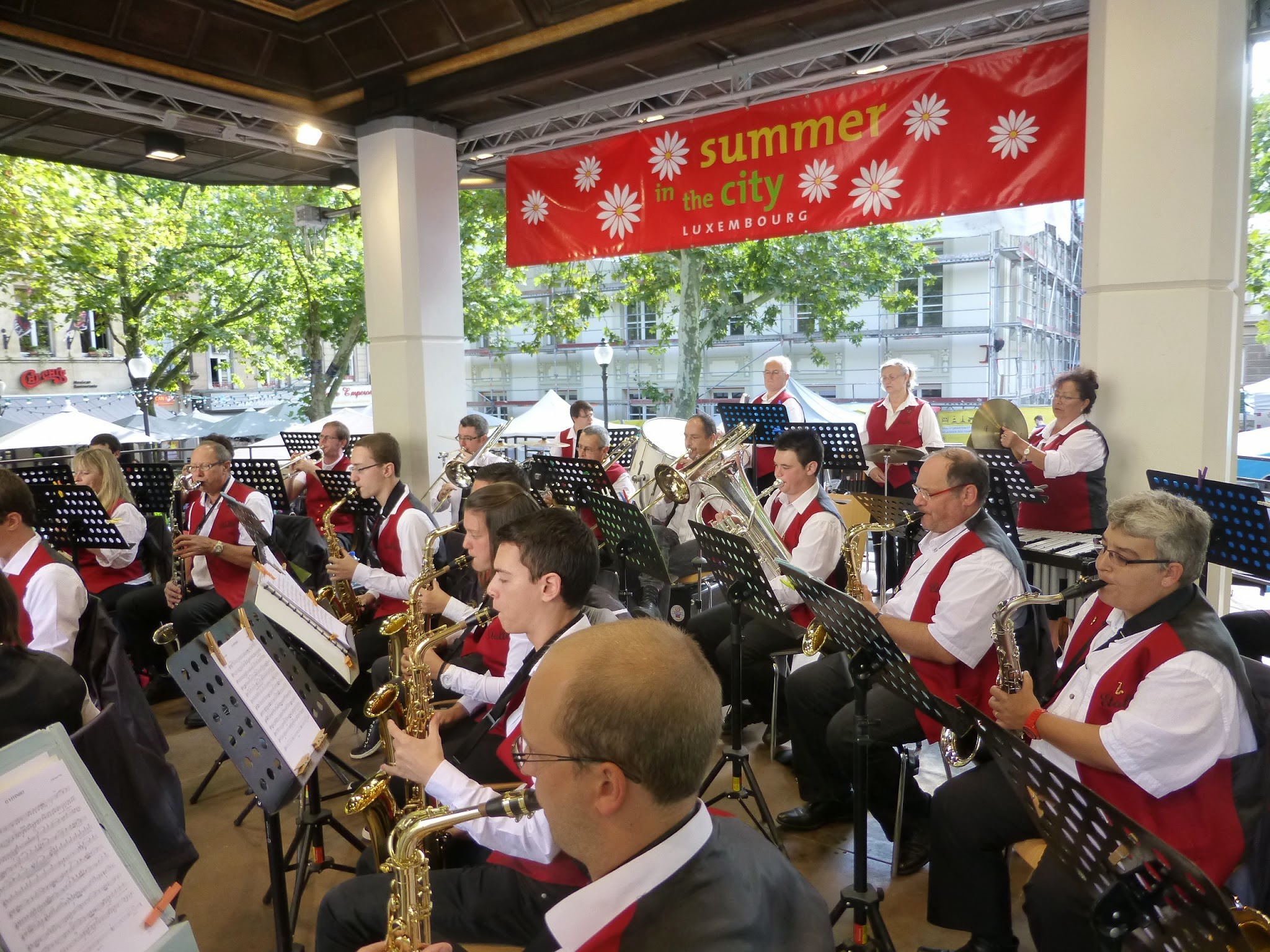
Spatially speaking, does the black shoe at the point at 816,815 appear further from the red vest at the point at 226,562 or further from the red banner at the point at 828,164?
the red banner at the point at 828,164

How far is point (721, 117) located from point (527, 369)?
79.7ft

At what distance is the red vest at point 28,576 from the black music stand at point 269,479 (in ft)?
10.3

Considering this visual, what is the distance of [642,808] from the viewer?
4.55 feet

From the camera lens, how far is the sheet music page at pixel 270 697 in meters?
2.41

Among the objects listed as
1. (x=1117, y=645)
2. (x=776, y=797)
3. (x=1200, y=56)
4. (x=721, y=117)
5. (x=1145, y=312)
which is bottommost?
(x=776, y=797)

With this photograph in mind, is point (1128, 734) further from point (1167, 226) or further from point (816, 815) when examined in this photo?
point (1167, 226)

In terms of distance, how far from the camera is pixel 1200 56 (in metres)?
4.64

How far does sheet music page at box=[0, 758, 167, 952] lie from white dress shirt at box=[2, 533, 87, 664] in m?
1.73

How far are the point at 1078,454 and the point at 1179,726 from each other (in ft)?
10.5

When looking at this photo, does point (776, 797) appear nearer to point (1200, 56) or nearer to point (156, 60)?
point (1200, 56)

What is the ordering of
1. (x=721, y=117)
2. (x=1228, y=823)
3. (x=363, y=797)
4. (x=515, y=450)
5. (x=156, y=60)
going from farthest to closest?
(x=515, y=450) → (x=721, y=117) → (x=156, y=60) → (x=363, y=797) → (x=1228, y=823)

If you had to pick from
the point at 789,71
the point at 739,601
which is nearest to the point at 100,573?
the point at 739,601

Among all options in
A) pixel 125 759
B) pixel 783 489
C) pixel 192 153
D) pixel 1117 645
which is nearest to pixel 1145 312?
pixel 783 489

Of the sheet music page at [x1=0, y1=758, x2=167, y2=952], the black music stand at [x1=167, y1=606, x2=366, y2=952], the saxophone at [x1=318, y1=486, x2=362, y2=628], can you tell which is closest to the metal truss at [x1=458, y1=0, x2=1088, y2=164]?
the saxophone at [x1=318, y1=486, x2=362, y2=628]
